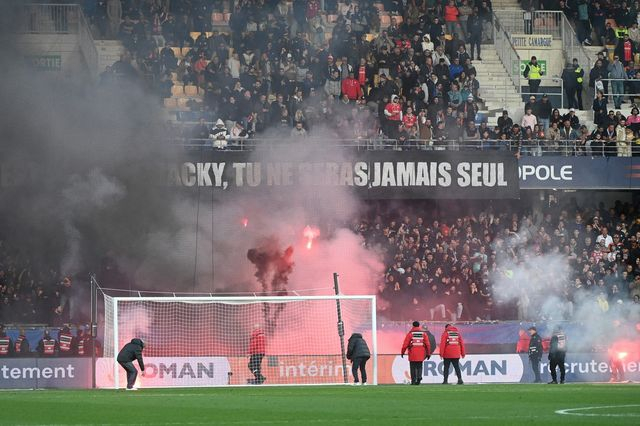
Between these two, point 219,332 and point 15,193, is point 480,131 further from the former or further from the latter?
point 15,193

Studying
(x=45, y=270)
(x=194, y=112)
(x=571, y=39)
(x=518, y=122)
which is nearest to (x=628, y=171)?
(x=518, y=122)

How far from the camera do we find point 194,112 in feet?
99.0

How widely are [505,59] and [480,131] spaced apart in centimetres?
398

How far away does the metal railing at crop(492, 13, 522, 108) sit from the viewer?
109 feet

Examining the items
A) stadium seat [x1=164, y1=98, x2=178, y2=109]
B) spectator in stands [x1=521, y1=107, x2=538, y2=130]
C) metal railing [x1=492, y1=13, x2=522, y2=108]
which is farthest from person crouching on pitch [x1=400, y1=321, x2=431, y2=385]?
metal railing [x1=492, y1=13, x2=522, y2=108]

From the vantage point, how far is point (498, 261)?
2939cm

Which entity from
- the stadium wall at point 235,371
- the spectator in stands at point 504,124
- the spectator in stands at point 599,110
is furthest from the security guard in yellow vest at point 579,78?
the stadium wall at point 235,371

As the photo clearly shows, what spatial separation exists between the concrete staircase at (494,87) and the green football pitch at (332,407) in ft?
40.7

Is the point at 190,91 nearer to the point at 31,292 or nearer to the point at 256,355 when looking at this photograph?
the point at 31,292

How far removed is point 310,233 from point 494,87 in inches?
261

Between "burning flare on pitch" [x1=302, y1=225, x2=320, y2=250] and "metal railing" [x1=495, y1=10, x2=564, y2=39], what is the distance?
8849 millimetres

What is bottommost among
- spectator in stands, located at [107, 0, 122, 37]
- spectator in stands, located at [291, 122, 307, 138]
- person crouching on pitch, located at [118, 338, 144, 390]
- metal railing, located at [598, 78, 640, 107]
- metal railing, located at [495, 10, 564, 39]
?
person crouching on pitch, located at [118, 338, 144, 390]

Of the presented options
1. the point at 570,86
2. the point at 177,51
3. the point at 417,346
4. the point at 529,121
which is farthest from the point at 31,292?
the point at 570,86

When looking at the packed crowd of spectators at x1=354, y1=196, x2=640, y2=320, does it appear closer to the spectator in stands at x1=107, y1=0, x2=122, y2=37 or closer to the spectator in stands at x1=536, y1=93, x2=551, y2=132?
the spectator in stands at x1=536, y1=93, x2=551, y2=132
